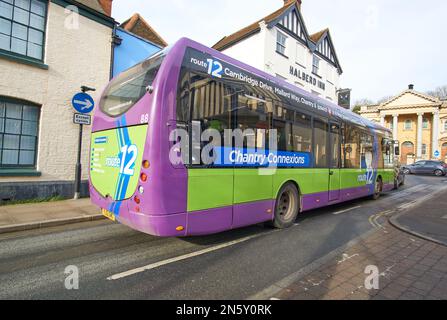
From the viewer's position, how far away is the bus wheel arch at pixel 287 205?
5.50 m

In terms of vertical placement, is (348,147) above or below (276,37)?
below

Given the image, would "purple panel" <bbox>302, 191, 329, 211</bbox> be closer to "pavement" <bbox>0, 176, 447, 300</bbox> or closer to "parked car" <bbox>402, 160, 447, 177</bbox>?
"pavement" <bbox>0, 176, 447, 300</bbox>

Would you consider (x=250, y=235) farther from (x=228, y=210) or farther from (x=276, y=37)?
(x=276, y=37)

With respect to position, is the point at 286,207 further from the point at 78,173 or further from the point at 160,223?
the point at 78,173

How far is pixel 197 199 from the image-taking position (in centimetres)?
388

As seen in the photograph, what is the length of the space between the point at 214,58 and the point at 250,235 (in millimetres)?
3404

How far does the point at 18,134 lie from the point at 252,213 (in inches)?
294

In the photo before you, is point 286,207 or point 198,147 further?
point 286,207

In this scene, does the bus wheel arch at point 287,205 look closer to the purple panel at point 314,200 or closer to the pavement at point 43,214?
the purple panel at point 314,200

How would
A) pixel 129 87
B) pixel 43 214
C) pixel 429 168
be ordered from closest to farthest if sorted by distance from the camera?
pixel 129 87
pixel 43 214
pixel 429 168

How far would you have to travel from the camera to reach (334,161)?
7.27m

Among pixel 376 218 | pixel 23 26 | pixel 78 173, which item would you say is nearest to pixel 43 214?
pixel 78 173
